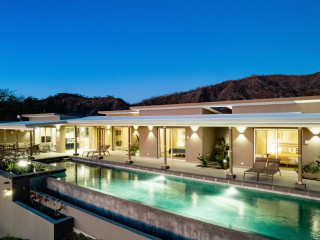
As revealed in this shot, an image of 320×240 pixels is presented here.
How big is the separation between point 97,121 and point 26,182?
17.4 feet

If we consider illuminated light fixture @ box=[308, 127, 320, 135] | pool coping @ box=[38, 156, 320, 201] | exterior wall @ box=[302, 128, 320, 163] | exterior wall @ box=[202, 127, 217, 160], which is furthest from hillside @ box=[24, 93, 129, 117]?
illuminated light fixture @ box=[308, 127, 320, 135]

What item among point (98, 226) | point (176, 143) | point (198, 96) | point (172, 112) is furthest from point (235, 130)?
point (198, 96)

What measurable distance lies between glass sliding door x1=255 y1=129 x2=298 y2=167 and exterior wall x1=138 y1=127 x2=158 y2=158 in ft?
19.4

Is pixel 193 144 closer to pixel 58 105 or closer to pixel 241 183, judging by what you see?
pixel 241 183

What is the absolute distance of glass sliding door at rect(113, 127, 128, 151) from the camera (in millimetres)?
17875

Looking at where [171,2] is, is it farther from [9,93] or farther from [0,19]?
[9,93]

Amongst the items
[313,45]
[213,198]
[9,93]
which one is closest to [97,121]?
[213,198]

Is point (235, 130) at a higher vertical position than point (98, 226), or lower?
higher

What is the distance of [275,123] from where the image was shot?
8.15 metres

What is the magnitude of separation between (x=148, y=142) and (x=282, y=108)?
7.82m

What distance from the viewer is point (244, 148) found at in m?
11.3

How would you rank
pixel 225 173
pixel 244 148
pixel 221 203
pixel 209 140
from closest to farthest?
pixel 221 203, pixel 225 173, pixel 244 148, pixel 209 140

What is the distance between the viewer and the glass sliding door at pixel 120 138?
17875 millimetres

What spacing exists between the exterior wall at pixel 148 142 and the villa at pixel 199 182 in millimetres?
63
